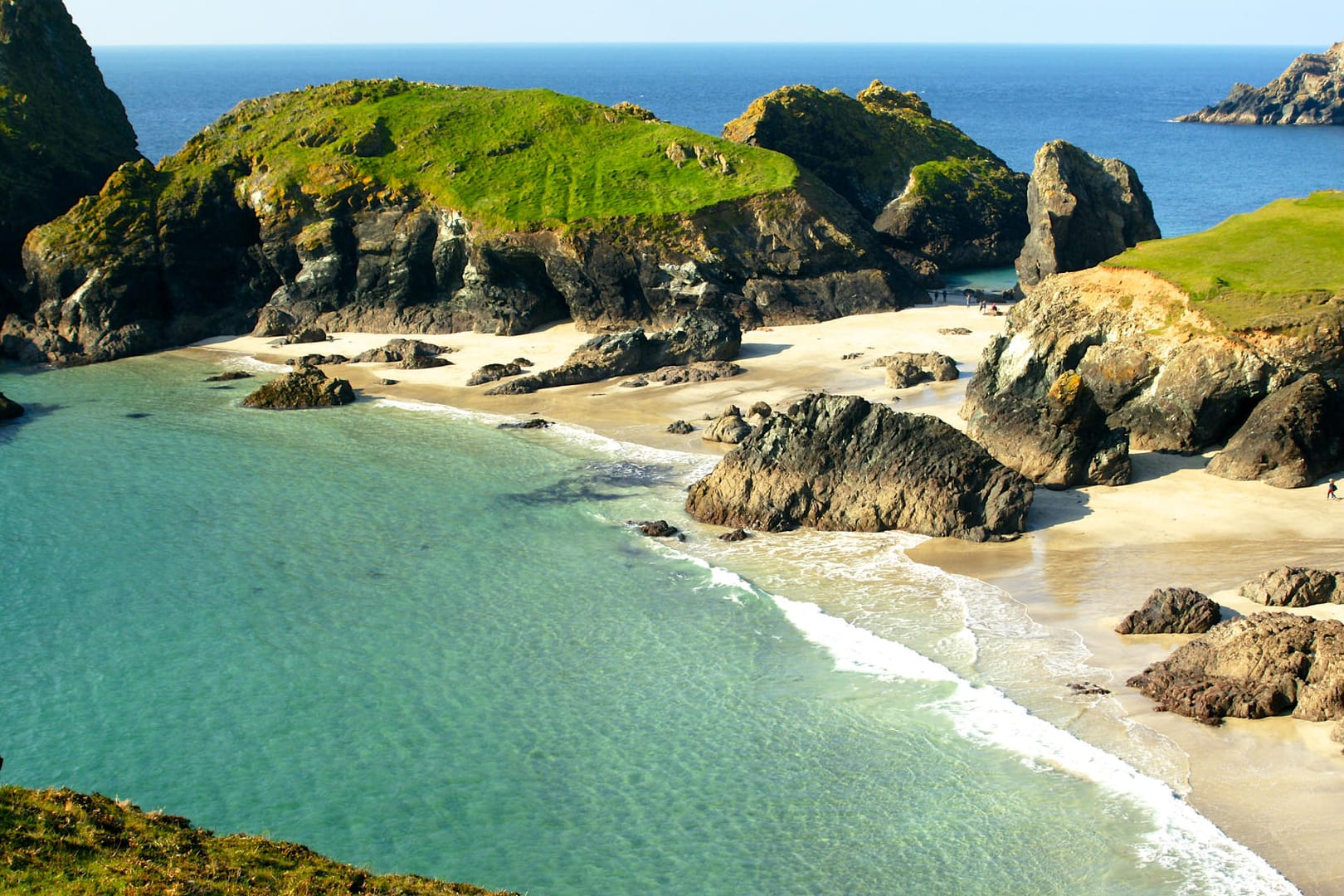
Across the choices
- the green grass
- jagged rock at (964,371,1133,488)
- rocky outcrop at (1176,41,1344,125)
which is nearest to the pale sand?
jagged rock at (964,371,1133,488)

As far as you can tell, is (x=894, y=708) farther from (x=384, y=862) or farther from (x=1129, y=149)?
(x=1129, y=149)

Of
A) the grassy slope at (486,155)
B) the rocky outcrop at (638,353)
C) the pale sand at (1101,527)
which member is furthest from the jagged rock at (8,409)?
the grassy slope at (486,155)

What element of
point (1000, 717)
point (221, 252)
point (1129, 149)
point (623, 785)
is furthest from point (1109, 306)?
point (1129, 149)

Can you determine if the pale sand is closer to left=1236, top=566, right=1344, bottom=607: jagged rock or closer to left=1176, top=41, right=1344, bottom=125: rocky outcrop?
left=1236, top=566, right=1344, bottom=607: jagged rock

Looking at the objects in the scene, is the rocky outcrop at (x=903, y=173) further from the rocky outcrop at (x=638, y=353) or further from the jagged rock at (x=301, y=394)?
the jagged rock at (x=301, y=394)

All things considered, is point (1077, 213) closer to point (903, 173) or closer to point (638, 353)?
point (903, 173)
